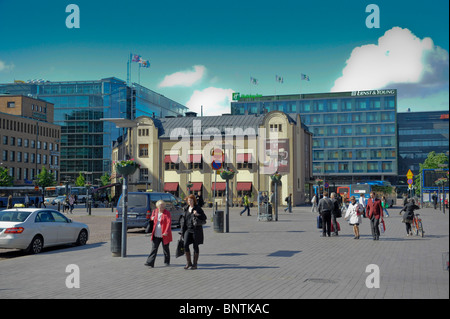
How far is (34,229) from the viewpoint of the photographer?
48.9ft

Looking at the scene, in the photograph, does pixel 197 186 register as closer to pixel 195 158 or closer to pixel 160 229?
pixel 195 158

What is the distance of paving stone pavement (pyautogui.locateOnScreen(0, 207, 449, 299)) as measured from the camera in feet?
27.2

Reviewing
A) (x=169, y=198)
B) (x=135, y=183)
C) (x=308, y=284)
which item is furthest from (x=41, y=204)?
(x=308, y=284)

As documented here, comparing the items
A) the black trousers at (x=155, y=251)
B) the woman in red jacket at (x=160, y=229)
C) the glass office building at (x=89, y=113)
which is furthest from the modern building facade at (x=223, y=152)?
the woman in red jacket at (x=160, y=229)

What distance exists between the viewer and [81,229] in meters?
17.1

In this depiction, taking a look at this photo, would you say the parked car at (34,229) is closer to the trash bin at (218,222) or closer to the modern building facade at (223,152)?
the trash bin at (218,222)

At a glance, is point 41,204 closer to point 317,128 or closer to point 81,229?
point 81,229

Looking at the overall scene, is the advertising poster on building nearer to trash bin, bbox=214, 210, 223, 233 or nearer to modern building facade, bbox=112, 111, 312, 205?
modern building facade, bbox=112, 111, 312, 205

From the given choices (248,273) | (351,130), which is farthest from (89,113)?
(248,273)

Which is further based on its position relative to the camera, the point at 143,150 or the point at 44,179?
the point at 44,179

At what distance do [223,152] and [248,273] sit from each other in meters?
49.7

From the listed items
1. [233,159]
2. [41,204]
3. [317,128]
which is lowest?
[41,204]

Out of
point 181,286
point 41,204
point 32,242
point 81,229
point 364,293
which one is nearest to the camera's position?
point 364,293

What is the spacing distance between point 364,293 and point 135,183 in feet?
188
